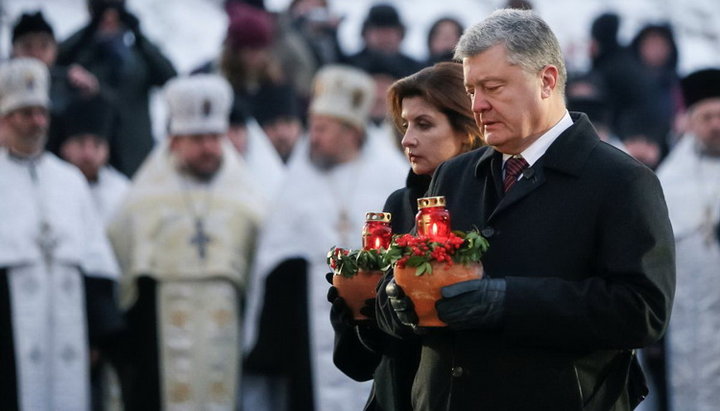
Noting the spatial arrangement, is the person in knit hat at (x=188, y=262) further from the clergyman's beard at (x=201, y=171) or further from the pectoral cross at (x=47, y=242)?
the pectoral cross at (x=47, y=242)

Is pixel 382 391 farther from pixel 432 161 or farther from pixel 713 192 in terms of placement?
pixel 713 192

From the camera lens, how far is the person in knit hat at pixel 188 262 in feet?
35.9

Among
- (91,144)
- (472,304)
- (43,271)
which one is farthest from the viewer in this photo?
(91,144)

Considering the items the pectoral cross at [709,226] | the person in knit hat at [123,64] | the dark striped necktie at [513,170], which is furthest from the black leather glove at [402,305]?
the person in knit hat at [123,64]

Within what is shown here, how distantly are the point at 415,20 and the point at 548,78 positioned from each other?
1379 centimetres

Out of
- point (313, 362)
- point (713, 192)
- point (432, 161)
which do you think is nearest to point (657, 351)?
point (713, 192)

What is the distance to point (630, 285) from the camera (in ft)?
14.4

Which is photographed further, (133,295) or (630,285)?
(133,295)

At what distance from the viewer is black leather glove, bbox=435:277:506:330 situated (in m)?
4.32

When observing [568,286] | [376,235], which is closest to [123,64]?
[376,235]

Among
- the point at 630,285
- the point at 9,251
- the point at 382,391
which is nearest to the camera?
the point at 630,285

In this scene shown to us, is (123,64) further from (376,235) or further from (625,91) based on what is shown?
(376,235)

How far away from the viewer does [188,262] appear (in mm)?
10984

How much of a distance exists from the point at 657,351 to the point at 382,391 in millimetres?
6120
